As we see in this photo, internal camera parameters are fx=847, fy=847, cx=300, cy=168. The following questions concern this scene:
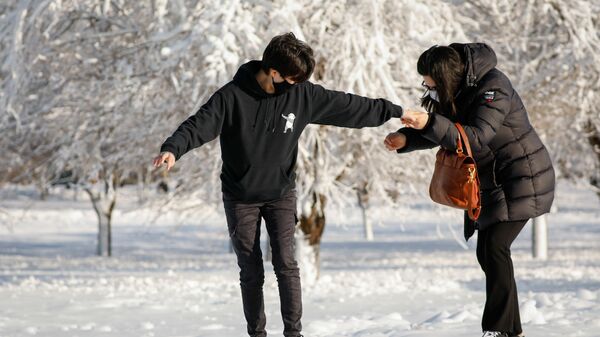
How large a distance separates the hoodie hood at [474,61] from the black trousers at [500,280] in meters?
0.72

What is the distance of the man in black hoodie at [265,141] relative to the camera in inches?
163

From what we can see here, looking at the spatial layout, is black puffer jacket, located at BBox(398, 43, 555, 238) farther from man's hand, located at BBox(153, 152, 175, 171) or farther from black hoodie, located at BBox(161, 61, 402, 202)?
man's hand, located at BBox(153, 152, 175, 171)

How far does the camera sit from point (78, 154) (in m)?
12.7

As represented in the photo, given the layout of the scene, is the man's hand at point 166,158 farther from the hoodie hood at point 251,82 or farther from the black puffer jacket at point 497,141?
the black puffer jacket at point 497,141

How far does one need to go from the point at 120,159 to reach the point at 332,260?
28.2 ft

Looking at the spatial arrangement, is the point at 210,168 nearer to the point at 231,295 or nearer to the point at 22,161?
the point at 231,295

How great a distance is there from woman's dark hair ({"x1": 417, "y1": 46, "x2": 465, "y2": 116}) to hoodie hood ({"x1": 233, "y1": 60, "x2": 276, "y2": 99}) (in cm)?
78

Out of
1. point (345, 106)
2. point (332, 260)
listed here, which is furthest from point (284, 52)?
point (332, 260)

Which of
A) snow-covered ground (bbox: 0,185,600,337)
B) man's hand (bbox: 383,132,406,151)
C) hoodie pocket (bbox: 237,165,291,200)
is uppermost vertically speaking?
man's hand (bbox: 383,132,406,151)

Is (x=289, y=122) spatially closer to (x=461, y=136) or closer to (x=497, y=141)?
(x=461, y=136)

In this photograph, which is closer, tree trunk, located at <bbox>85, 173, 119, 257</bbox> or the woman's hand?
the woman's hand

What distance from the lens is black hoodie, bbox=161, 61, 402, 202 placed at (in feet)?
13.7

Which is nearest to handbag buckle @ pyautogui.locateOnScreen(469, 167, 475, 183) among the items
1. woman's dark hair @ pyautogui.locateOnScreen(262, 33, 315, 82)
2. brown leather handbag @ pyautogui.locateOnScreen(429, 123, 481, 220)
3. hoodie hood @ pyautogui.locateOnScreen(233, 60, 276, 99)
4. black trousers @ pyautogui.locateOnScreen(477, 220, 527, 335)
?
brown leather handbag @ pyautogui.locateOnScreen(429, 123, 481, 220)

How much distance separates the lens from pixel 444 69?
400 centimetres
